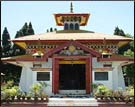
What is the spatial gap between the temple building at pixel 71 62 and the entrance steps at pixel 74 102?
239 cm

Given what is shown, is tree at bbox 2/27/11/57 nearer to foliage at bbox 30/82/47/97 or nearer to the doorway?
the doorway

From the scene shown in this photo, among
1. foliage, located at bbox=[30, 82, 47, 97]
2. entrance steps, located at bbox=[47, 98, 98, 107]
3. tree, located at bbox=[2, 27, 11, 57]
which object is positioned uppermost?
tree, located at bbox=[2, 27, 11, 57]

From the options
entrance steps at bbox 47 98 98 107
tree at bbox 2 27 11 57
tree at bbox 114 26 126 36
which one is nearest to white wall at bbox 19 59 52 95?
entrance steps at bbox 47 98 98 107

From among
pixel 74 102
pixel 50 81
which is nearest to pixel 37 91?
pixel 74 102

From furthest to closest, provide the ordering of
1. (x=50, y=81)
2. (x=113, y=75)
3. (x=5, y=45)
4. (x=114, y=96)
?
(x=5, y=45) < (x=113, y=75) < (x=50, y=81) < (x=114, y=96)

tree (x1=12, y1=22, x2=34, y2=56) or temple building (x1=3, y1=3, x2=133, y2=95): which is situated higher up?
tree (x1=12, y1=22, x2=34, y2=56)

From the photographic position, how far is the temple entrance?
22.1m

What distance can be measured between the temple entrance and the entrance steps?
4.35m

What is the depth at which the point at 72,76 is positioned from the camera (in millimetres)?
22531

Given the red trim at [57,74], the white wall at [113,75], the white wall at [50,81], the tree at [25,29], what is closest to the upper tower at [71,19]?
the white wall at [50,81]

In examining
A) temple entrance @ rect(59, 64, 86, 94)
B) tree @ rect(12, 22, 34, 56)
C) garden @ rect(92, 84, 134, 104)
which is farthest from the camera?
tree @ rect(12, 22, 34, 56)

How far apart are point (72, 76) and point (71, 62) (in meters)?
1.85

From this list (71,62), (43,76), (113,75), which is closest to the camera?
(43,76)

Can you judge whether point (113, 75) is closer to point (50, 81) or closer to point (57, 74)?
point (57, 74)
